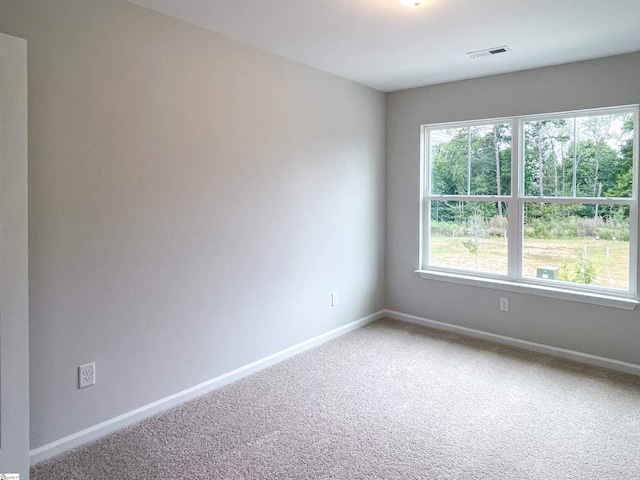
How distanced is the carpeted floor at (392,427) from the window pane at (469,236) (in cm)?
96

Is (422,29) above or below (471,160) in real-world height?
above

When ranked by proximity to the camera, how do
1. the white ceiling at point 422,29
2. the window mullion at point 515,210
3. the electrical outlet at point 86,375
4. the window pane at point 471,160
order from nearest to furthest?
1. the electrical outlet at point 86,375
2. the white ceiling at point 422,29
3. the window mullion at point 515,210
4. the window pane at point 471,160

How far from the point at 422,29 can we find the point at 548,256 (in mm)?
2183

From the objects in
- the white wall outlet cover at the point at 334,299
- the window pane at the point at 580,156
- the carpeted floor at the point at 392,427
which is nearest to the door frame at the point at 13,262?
the carpeted floor at the point at 392,427

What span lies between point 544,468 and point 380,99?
3477 mm

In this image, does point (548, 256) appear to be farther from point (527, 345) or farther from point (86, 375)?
point (86, 375)

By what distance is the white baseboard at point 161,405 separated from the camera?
2.27m

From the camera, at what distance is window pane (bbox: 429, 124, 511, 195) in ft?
13.1

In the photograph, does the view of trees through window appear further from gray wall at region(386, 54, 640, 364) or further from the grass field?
gray wall at region(386, 54, 640, 364)

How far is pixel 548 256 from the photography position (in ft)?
12.5

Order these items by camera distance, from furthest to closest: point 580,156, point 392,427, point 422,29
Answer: point 580,156 → point 422,29 → point 392,427

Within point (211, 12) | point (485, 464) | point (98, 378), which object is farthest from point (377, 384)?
point (211, 12)

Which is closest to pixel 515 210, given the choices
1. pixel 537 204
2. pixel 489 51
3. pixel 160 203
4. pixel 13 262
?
pixel 537 204

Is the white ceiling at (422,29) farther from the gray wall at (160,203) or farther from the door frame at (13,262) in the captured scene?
the door frame at (13,262)
